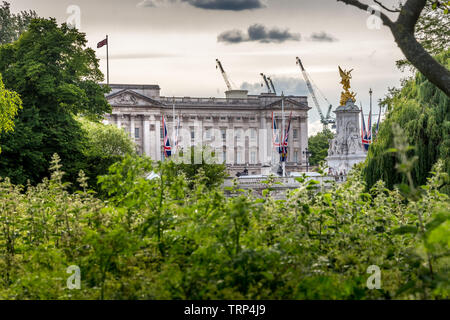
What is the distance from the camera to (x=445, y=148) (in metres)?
18.3

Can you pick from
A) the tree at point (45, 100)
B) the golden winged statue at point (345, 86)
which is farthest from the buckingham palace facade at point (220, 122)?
the tree at point (45, 100)

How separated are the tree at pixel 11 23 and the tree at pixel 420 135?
127ft

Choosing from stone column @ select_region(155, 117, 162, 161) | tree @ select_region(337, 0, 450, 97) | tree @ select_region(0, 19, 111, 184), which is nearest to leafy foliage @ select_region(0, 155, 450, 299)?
tree @ select_region(337, 0, 450, 97)

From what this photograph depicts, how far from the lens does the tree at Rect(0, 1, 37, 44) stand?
5044 cm

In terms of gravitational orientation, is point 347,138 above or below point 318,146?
below

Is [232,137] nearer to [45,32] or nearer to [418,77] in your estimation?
[45,32]

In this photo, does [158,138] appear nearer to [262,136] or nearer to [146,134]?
[146,134]

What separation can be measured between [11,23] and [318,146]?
241ft

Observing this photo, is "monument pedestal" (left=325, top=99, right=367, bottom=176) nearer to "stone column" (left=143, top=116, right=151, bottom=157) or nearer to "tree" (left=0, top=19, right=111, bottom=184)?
"tree" (left=0, top=19, right=111, bottom=184)

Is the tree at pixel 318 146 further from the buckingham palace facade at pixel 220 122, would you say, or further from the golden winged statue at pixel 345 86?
the golden winged statue at pixel 345 86

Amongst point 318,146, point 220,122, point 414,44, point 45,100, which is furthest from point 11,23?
point 318,146

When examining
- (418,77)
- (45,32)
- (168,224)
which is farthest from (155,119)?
(168,224)

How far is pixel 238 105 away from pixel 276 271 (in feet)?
355

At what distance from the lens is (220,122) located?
112 meters
